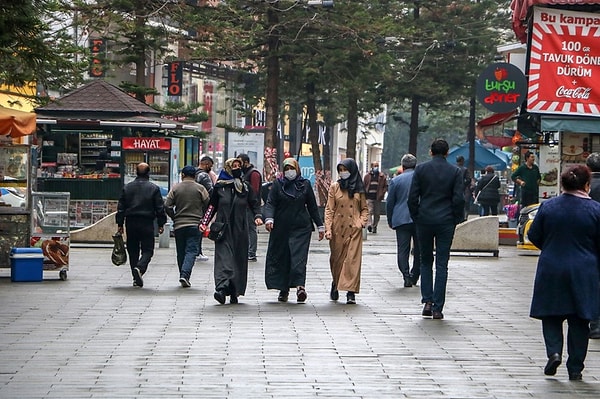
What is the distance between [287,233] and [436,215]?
92.7 inches

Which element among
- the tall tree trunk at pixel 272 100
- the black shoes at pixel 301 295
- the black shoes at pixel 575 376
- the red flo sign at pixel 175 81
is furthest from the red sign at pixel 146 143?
the red flo sign at pixel 175 81

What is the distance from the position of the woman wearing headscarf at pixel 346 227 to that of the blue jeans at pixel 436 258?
1460 mm

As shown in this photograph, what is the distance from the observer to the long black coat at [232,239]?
15414mm

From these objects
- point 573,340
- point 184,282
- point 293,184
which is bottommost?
point 184,282

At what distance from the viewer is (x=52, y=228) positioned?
1869 cm

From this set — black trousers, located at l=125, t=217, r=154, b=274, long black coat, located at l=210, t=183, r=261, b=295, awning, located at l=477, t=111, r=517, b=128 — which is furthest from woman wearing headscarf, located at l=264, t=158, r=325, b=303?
awning, located at l=477, t=111, r=517, b=128

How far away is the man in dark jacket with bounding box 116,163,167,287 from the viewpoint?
17781 millimetres

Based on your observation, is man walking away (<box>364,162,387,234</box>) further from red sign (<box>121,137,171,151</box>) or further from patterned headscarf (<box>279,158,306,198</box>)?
patterned headscarf (<box>279,158,306,198</box>)

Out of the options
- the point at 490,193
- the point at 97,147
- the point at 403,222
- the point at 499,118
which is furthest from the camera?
the point at 490,193

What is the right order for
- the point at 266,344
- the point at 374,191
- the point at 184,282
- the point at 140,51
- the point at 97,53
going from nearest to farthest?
the point at 266,344 < the point at 184,282 < the point at 140,51 < the point at 374,191 < the point at 97,53

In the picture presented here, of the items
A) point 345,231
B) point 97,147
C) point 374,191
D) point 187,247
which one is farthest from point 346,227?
point 374,191

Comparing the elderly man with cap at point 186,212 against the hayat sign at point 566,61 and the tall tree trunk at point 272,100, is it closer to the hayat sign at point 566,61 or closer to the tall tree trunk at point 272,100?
the hayat sign at point 566,61

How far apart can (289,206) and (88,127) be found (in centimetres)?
1524

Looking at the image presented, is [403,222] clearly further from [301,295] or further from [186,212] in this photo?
[301,295]
